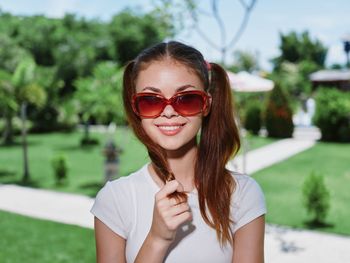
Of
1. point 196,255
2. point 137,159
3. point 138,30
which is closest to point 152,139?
point 196,255

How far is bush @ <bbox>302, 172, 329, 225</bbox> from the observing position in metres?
8.12

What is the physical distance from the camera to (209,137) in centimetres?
184

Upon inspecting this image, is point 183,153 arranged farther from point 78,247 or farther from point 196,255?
point 78,247

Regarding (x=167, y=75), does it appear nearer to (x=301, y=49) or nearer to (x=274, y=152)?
(x=274, y=152)

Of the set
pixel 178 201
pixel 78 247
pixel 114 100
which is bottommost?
pixel 78 247

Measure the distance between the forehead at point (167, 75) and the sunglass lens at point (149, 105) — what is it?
0.15 ft

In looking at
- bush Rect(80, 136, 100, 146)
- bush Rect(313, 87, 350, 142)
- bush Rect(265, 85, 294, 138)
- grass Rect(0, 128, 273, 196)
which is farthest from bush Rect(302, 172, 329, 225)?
bush Rect(265, 85, 294, 138)

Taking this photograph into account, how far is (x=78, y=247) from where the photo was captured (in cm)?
693

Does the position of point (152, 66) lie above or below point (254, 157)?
above

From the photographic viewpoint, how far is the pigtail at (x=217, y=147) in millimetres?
1711

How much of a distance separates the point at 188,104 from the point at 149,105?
0.14 m

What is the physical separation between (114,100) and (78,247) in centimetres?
556

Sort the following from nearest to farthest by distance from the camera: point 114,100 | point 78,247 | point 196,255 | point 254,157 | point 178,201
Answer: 1. point 178,201
2. point 196,255
3. point 78,247
4. point 114,100
5. point 254,157

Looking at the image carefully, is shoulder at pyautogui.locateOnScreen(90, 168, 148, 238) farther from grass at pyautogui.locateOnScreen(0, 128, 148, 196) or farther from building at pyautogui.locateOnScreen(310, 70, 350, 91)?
building at pyautogui.locateOnScreen(310, 70, 350, 91)
